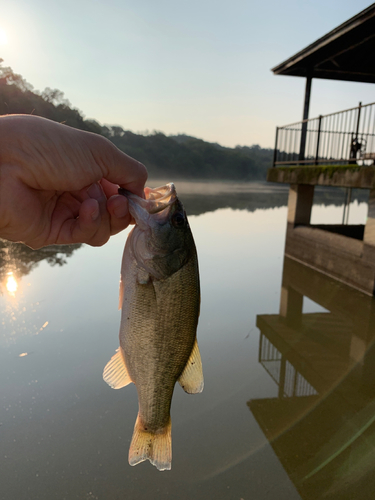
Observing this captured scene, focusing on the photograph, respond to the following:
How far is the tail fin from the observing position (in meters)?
1.92

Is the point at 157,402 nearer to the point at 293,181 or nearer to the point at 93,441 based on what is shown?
the point at 93,441

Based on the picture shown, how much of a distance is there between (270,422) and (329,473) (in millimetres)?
881

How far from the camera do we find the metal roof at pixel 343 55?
9.88m

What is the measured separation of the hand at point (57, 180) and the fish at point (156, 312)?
7.3 inches

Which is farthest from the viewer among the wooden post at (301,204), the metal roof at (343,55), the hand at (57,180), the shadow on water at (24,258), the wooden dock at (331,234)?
the wooden post at (301,204)

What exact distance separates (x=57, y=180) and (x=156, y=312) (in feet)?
2.85

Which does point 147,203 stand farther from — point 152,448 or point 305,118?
point 305,118

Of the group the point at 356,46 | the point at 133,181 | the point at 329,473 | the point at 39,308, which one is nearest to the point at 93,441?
the point at 329,473

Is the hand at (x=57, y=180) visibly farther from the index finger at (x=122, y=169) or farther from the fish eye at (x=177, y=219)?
the fish eye at (x=177, y=219)

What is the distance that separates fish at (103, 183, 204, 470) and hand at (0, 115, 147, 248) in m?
0.19

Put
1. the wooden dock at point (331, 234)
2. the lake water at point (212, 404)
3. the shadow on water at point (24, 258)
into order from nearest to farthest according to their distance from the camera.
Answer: the lake water at point (212, 404) → the wooden dock at point (331, 234) → the shadow on water at point (24, 258)

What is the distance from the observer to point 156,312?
184 centimetres

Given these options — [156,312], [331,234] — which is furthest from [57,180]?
[331,234]

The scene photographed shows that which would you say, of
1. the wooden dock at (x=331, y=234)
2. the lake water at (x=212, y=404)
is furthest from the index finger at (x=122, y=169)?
the wooden dock at (x=331, y=234)
